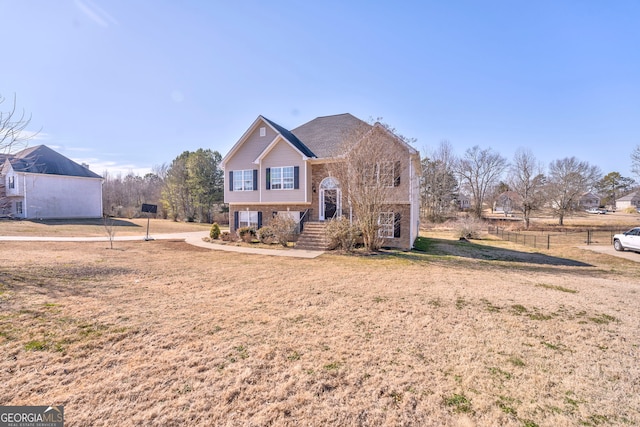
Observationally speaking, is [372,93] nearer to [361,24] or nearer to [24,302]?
[361,24]

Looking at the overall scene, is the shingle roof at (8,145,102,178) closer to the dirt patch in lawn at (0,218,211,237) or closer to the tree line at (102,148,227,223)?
the dirt patch in lawn at (0,218,211,237)

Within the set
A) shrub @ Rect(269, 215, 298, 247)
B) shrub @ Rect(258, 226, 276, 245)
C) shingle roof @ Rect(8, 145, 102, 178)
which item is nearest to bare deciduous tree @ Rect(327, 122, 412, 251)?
shrub @ Rect(269, 215, 298, 247)

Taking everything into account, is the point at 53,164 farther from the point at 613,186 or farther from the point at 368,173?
the point at 613,186

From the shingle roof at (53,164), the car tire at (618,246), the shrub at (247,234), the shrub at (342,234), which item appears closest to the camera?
the shrub at (342,234)

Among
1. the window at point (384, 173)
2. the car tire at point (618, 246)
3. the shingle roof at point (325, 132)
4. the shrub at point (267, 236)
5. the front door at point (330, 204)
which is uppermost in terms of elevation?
the shingle roof at point (325, 132)

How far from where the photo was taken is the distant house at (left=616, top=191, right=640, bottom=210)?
60656 mm

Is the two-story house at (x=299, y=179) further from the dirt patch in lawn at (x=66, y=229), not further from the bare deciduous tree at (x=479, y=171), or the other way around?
the bare deciduous tree at (x=479, y=171)

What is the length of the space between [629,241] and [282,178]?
20535mm

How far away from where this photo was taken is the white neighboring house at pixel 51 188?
1186 inches

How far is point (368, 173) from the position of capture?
42.4 ft

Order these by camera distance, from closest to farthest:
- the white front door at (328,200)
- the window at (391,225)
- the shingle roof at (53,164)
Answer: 1. the window at (391,225)
2. the white front door at (328,200)
3. the shingle roof at (53,164)

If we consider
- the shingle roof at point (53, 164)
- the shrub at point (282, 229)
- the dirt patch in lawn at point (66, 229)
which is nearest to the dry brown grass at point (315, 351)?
the shrub at point (282, 229)

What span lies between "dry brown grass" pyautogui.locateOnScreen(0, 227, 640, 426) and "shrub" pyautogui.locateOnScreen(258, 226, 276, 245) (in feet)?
28.3

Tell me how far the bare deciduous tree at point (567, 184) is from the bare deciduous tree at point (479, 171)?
285 inches
